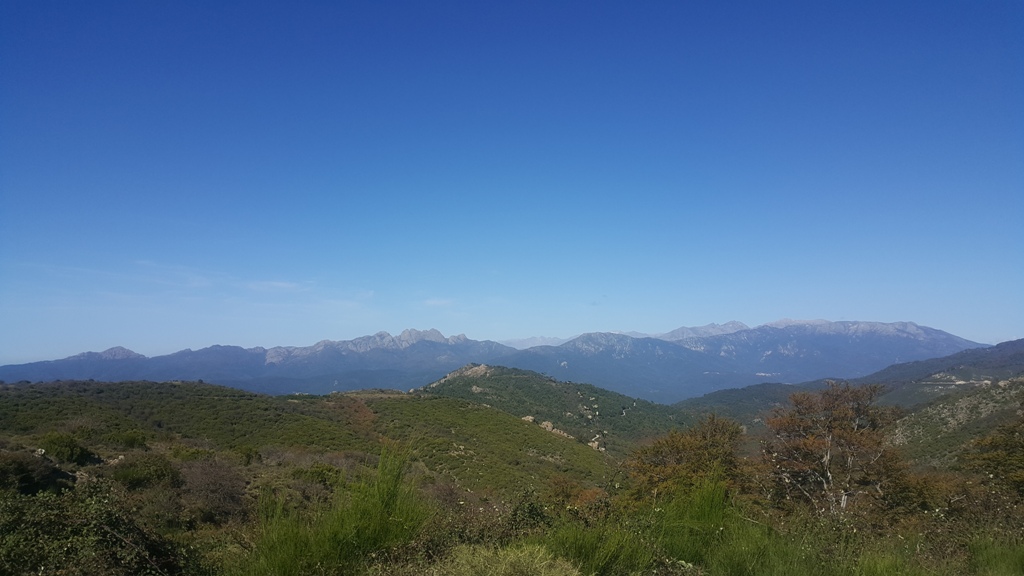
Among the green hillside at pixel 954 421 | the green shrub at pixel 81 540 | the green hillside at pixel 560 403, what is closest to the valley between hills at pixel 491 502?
the green shrub at pixel 81 540

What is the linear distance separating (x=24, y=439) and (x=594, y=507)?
2597 centimetres

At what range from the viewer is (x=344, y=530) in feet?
11.1

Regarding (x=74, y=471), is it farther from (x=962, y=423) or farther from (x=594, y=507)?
(x=962, y=423)

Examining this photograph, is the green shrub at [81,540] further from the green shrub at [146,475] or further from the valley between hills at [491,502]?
the green shrub at [146,475]

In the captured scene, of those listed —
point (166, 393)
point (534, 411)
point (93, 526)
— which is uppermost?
point (93, 526)

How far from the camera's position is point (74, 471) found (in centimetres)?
1521

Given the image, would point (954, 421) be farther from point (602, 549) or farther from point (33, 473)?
point (33, 473)

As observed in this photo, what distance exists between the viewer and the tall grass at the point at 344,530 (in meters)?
3.14

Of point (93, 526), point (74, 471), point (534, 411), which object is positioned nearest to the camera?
point (93, 526)

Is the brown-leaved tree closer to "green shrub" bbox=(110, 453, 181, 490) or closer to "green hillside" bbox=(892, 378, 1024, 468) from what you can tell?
"green hillside" bbox=(892, 378, 1024, 468)

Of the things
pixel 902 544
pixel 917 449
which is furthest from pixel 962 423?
pixel 902 544

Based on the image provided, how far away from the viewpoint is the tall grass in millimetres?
3141

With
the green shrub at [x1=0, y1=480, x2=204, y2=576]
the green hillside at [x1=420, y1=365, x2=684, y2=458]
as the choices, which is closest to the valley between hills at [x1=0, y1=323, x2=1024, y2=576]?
the green shrub at [x1=0, y1=480, x2=204, y2=576]

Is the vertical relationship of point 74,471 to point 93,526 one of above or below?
below
